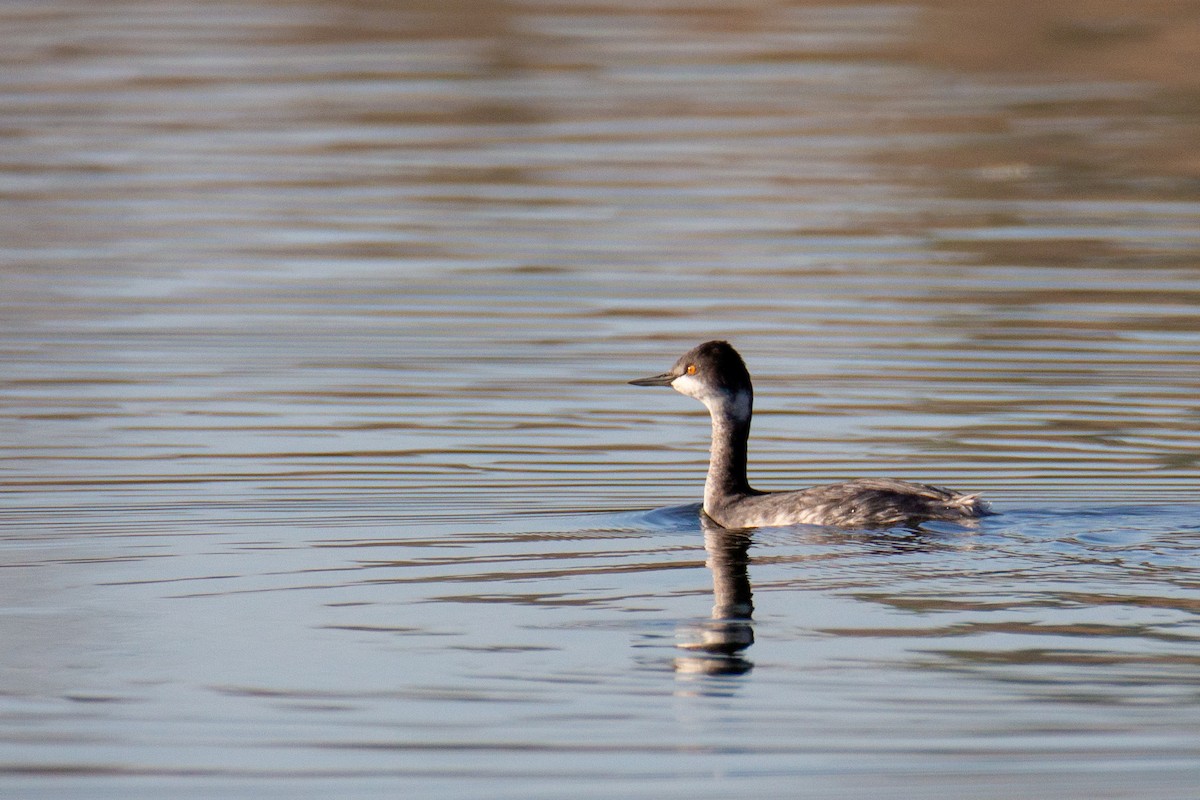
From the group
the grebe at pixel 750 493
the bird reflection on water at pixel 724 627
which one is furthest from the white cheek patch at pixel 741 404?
the bird reflection on water at pixel 724 627

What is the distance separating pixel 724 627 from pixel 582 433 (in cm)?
433

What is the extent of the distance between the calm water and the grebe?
12 cm

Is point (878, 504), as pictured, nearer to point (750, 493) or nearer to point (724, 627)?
point (750, 493)

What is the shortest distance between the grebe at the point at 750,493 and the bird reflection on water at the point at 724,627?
17.8 inches

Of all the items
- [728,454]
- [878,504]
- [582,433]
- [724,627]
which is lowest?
[724,627]

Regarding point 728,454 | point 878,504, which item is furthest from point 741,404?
point 878,504

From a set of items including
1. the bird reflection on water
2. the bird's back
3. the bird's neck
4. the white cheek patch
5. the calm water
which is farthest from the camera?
the white cheek patch

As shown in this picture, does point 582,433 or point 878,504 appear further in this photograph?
point 582,433

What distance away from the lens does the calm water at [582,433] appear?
7.52 metres

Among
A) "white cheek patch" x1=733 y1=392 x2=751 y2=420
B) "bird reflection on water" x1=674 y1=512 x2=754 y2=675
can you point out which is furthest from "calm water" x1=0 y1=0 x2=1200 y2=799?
"white cheek patch" x1=733 y1=392 x2=751 y2=420

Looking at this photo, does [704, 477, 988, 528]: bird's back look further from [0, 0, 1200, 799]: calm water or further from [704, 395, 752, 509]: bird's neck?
[704, 395, 752, 509]: bird's neck

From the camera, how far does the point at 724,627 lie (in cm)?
863

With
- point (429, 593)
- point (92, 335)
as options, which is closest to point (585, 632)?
point (429, 593)

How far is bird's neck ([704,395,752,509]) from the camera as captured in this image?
448 inches
